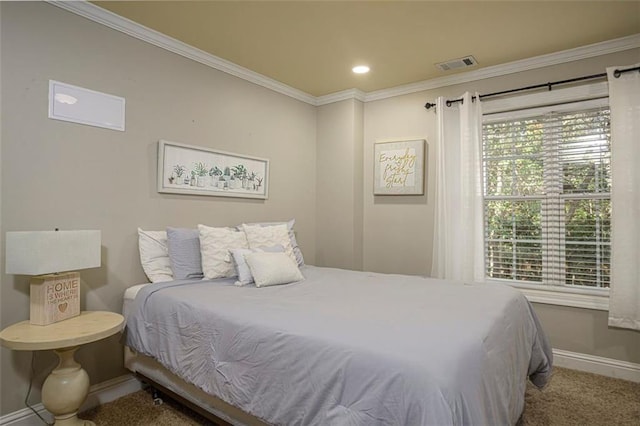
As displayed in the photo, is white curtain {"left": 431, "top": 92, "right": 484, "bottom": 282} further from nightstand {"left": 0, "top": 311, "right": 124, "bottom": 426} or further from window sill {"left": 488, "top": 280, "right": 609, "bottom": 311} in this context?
nightstand {"left": 0, "top": 311, "right": 124, "bottom": 426}

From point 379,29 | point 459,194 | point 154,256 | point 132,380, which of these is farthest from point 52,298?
point 459,194

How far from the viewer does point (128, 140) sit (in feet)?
8.71

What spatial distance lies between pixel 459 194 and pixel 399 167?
Answer: 70cm

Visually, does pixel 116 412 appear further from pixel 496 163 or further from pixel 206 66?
pixel 496 163

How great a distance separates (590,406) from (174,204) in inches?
126

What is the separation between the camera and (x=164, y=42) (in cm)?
285

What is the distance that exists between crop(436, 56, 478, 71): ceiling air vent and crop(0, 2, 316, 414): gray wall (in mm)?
1806

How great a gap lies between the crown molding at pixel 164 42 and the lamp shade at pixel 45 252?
146cm

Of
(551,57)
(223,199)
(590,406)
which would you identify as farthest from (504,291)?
(223,199)

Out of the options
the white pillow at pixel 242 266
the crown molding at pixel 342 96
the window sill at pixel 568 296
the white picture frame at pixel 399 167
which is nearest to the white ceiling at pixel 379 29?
the crown molding at pixel 342 96

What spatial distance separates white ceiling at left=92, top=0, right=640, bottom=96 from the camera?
7.92 feet

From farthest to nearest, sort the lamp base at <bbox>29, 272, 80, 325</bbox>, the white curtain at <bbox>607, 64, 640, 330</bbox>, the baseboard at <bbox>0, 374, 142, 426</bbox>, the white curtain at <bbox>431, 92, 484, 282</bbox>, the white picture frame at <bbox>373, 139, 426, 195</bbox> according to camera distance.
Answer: the white picture frame at <bbox>373, 139, 426, 195</bbox>
the white curtain at <bbox>431, 92, 484, 282</bbox>
the white curtain at <bbox>607, 64, 640, 330</bbox>
the baseboard at <bbox>0, 374, 142, 426</bbox>
the lamp base at <bbox>29, 272, 80, 325</bbox>

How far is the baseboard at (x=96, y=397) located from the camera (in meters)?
2.12

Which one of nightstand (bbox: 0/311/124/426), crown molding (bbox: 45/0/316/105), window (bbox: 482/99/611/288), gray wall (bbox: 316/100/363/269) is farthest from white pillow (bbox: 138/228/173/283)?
window (bbox: 482/99/611/288)
